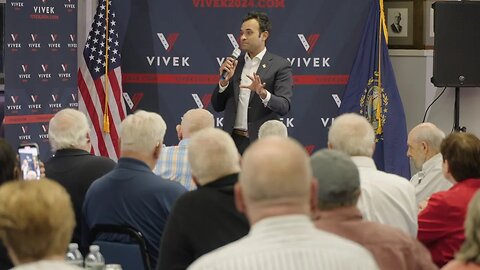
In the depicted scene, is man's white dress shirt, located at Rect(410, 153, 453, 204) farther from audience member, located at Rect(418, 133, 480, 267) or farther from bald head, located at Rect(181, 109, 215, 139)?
bald head, located at Rect(181, 109, 215, 139)

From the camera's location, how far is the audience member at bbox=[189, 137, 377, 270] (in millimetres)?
2328

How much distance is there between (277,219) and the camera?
2342mm

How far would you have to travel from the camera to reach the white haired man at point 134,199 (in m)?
4.30

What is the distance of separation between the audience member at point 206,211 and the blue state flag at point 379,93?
5.35 metres

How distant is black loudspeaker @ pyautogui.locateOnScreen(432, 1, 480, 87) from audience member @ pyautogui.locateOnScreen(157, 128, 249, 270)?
17.1 feet

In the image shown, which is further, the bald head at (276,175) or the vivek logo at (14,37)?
the vivek logo at (14,37)

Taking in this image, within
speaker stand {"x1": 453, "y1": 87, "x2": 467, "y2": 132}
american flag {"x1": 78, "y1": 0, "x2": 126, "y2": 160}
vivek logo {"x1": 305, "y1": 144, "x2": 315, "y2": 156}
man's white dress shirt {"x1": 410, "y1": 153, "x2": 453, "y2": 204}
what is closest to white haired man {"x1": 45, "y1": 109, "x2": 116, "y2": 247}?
man's white dress shirt {"x1": 410, "y1": 153, "x2": 453, "y2": 204}

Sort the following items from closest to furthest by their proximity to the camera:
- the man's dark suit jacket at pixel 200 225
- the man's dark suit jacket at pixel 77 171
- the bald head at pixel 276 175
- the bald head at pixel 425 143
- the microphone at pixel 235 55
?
1. the bald head at pixel 276 175
2. the man's dark suit jacket at pixel 200 225
3. the man's dark suit jacket at pixel 77 171
4. the bald head at pixel 425 143
5. the microphone at pixel 235 55

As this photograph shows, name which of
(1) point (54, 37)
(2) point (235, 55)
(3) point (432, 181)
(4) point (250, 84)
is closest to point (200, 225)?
(3) point (432, 181)

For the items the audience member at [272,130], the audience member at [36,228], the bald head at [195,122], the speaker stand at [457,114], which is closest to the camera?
the audience member at [36,228]

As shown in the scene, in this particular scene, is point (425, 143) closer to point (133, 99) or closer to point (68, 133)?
point (68, 133)

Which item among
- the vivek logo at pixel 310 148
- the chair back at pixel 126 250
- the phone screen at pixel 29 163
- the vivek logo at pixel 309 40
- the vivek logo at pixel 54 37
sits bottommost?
the vivek logo at pixel 310 148

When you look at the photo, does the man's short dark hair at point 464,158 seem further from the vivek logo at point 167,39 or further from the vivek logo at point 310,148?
the vivek logo at point 167,39

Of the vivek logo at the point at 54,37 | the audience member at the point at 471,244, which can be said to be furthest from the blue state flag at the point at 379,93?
the audience member at the point at 471,244
